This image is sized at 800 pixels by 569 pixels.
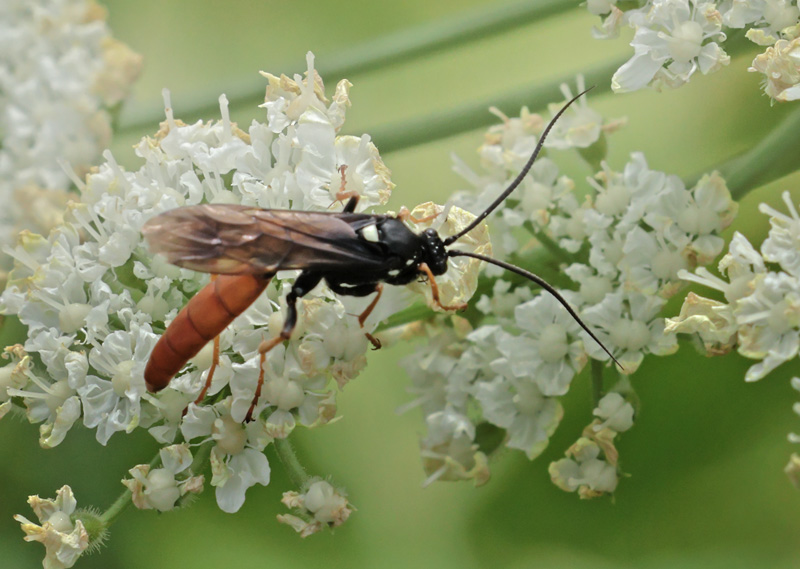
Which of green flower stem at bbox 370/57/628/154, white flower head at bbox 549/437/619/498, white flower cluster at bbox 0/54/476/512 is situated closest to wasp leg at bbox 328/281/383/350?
white flower cluster at bbox 0/54/476/512

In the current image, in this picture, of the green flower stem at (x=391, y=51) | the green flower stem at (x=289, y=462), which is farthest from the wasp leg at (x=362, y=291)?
the green flower stem at (x=391, y=51)

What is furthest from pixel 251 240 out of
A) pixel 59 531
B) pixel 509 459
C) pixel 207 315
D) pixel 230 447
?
pixel 509 459

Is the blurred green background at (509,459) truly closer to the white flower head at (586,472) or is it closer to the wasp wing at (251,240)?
the white flower head at (586,472)

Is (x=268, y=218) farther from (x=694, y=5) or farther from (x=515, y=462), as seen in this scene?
(x=515, y=462)

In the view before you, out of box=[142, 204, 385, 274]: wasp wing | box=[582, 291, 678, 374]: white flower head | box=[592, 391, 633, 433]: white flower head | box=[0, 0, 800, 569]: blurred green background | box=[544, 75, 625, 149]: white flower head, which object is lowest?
box=[0, 0, 800, 569]: blurred green background

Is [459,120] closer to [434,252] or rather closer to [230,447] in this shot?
[434,252]

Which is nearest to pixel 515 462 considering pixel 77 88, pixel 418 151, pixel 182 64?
pixel 418 151

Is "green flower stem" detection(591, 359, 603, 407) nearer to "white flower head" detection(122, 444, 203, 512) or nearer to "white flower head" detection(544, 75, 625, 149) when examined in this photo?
"white flower head" detection(544, 75, 625, 149)
